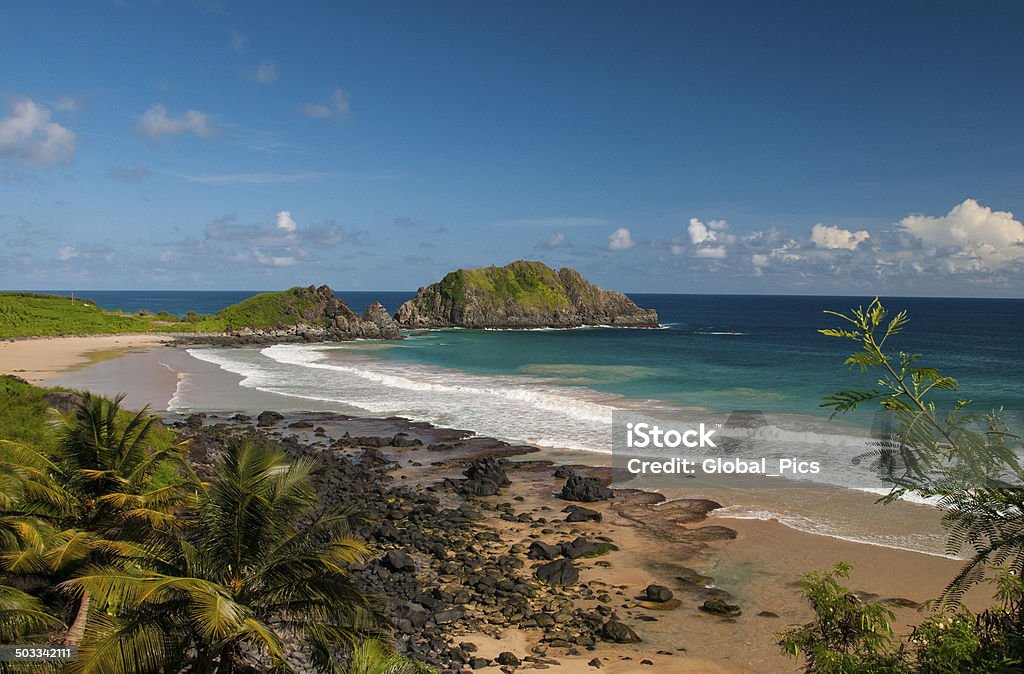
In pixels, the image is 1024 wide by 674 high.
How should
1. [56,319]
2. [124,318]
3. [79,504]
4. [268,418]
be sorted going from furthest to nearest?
[124,318] → [56,319] → [268,418] → [79,504]

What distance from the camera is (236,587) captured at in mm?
9344

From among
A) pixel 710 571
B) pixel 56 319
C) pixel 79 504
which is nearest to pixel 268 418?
pixel 79 504

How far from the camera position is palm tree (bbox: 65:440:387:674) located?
8.03 metres

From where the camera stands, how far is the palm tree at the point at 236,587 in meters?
8.03

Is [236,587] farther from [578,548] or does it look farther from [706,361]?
[706,361]

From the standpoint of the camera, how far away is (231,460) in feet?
32.8

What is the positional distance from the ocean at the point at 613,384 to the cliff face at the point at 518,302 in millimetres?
30576

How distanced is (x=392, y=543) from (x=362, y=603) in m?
11.3

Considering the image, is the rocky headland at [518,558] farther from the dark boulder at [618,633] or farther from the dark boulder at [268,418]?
the dark boulder at [268,418]

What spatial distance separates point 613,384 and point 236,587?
4547 cm

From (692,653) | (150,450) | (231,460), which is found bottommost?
(692,653)

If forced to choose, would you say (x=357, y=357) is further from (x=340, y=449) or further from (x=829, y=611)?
(x=829, y=611)

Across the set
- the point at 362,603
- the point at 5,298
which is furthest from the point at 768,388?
the point at 5,298

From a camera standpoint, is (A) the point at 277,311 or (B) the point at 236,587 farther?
(A) the point at 277,311
